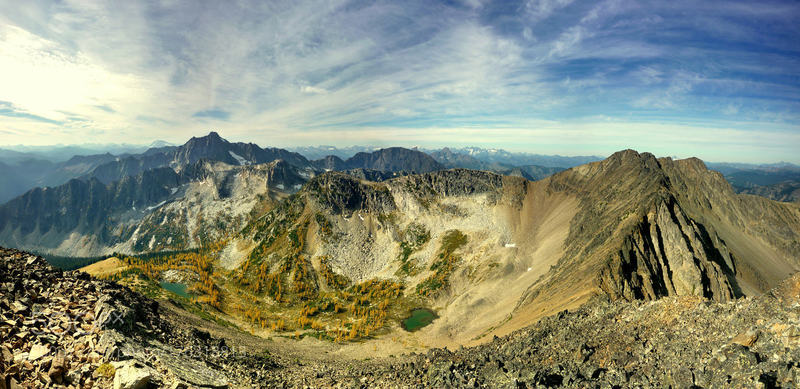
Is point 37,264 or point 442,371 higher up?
point 37,264

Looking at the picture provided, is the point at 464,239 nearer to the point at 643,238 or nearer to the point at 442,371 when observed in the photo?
the point at 643,238

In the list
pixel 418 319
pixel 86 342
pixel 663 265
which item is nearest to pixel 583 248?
pixel 663 265

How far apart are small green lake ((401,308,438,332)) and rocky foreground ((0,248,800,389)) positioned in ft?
276

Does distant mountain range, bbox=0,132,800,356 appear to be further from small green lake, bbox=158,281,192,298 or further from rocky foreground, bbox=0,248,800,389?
rocky foreground, bbox=0,248,800,389

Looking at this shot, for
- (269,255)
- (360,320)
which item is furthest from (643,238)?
(269,255)

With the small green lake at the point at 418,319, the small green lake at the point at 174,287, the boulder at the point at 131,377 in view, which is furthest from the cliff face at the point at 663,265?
the small green lake at the point at 174,287

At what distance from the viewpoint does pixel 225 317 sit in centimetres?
12619

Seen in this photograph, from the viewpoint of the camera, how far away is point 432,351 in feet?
173

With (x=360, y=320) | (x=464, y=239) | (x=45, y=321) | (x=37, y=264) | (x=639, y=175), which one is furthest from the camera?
(x=464, y=239)

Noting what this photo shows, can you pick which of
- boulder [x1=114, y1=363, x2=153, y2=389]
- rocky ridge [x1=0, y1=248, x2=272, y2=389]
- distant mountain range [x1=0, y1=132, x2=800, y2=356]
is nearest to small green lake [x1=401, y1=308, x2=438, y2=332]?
distant mountain range [x1=0, y1=132, x2=800, y2=356]

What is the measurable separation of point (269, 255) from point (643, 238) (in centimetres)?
19144

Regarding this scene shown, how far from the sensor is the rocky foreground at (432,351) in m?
21.9

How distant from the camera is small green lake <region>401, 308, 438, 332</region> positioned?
131200 millimetres

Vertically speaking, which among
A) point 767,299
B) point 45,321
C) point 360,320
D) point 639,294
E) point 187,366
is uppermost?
point 45,321
